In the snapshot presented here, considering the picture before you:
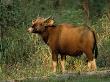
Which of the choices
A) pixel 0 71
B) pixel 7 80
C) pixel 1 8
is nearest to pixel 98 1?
pixel 1 8

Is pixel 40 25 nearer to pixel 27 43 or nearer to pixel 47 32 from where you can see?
pixel 47 32

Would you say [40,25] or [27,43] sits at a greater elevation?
[40,25]

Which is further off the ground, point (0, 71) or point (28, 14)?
point (28, 14)

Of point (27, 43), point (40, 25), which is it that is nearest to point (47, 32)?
point (40, 25)

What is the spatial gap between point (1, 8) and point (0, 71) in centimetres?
378

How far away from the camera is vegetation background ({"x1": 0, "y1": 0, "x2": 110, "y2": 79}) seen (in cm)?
1536

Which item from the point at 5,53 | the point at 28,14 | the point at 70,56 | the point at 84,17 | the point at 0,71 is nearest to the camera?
the point at 0,71

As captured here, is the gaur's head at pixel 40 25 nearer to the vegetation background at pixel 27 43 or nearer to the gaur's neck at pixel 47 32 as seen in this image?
the gaur's neck at pixel 47 32

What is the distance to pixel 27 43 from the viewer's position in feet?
56.7

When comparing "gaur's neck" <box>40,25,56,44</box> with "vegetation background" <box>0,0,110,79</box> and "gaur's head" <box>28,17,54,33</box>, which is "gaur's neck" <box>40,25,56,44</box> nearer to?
"gaur's head" <box>28,17,54,33</box>

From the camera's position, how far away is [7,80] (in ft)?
41.2

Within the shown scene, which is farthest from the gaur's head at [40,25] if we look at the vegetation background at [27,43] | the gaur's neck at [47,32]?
the vegetation background at [27,43]

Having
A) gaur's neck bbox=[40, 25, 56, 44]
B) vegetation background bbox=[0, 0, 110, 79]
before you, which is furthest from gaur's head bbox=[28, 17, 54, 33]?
vegetation background bbox=[0, 0, 110, 79]

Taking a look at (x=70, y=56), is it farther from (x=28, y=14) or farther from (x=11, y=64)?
(x=28, y=14)
